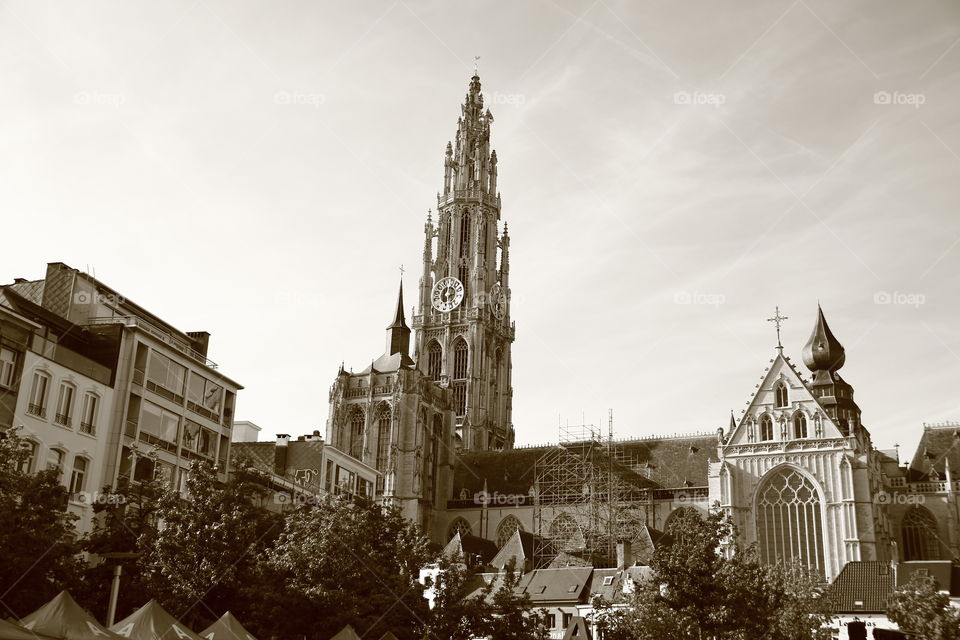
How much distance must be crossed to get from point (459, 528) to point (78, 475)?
2129 inches

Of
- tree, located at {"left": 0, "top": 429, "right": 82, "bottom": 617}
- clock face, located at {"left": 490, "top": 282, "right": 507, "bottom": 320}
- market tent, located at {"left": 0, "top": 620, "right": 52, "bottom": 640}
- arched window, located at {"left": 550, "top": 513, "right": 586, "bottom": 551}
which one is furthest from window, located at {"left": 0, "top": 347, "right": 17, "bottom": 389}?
clock face, located at {"left": 490, "top": 282, "right": 507, "bottom": 320}

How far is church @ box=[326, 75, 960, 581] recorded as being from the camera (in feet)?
222

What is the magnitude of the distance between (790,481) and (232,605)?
148ft

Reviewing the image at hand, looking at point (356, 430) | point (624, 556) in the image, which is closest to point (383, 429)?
point (356, 430)

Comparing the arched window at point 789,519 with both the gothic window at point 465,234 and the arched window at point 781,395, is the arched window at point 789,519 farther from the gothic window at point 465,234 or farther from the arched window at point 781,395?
the gothic window at point 465,234

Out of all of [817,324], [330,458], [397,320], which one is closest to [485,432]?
[397,320]

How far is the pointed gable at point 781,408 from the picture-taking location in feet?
227

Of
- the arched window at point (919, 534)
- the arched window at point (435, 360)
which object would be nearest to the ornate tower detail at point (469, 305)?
the arched window at point (435, 360)

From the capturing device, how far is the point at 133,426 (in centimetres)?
4106

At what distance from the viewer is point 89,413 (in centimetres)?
3928

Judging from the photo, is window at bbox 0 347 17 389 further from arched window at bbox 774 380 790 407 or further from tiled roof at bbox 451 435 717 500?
tiled roof at bbox 451 435 717 500

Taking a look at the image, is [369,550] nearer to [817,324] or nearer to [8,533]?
[8,533]

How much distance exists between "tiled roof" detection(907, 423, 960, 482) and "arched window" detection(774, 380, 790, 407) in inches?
448

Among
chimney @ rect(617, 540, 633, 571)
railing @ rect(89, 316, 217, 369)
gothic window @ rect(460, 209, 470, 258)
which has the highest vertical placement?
gothic window @ rect(460, 209, 470, 258)
